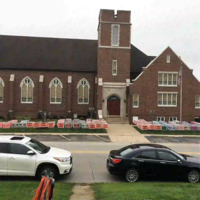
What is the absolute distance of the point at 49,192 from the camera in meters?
5.59

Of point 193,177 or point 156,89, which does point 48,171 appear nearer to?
point 193,177

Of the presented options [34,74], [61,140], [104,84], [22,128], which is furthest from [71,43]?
[61,140]

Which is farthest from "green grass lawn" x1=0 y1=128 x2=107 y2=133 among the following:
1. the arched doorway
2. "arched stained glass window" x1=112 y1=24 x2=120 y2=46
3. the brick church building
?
"arched stained glass window" x1=112 y1=24 x2=120 y2=46

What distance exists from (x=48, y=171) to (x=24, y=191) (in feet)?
7.07

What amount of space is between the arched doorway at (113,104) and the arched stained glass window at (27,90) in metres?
10.8

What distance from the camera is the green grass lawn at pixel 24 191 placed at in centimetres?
799

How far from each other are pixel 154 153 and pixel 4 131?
17.4 m

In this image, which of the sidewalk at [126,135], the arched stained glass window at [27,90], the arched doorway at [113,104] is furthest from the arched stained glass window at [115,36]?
the arched stained glass window at [27,90]

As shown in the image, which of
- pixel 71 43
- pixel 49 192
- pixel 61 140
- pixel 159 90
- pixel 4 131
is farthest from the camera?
pixel 71 43

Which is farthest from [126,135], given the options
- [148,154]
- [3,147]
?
[3,147]

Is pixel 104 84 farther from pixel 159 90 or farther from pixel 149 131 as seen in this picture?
pixel 149 131

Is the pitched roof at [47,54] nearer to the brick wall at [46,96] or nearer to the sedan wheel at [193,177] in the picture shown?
the brick wall at [46,96]

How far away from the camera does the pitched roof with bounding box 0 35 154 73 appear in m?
38.2

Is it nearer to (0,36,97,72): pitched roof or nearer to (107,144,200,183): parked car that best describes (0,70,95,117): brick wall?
(0,36,97,72): pitched roof
